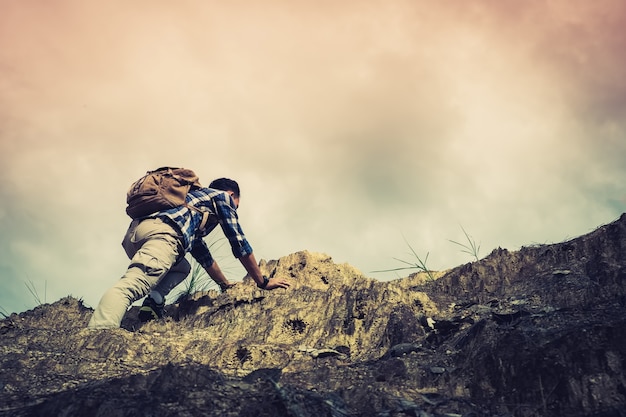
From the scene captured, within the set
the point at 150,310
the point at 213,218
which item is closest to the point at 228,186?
the point at 213,218

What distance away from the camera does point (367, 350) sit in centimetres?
462

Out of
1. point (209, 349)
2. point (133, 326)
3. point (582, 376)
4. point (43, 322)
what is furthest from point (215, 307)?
point (582, 376)

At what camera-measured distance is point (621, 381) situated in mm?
2797

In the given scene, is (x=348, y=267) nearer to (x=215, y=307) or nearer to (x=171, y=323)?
(x=215, y=307)

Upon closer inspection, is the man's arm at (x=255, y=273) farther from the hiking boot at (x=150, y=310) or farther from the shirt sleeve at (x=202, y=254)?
the hiking boot at (x=150, y=310)

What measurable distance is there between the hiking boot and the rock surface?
0.13 m

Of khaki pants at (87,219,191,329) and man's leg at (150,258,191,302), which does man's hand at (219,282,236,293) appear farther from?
khaki pants at (87,219,191,329)

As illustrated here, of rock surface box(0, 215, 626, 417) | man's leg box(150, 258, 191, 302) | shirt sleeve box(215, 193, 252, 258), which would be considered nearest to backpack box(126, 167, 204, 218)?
shirt sleeve box(215, 193, 252, 258)

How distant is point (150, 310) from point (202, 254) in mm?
1199

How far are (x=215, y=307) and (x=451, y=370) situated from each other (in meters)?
3.67

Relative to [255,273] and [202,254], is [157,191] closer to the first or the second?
[202,254]

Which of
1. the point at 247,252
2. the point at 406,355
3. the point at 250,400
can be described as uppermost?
the point at 247,252

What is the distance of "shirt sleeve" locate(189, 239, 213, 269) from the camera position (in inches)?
260

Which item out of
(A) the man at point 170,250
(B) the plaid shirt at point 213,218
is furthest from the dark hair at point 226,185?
(B) the plaid shirt at point 213,218
